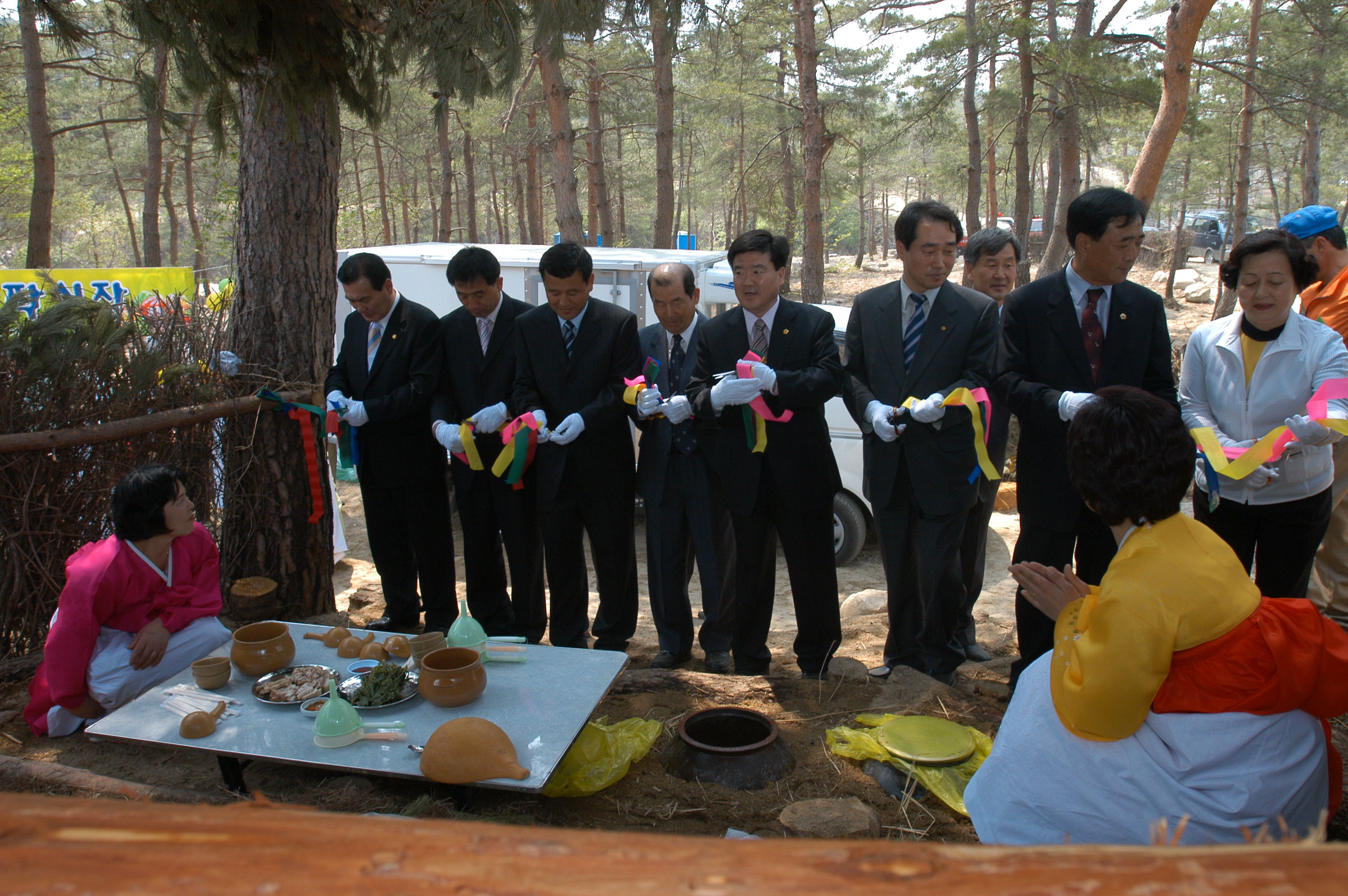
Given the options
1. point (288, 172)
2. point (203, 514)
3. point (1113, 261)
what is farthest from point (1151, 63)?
point (203, 514)

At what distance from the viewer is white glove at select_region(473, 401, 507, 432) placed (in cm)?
384

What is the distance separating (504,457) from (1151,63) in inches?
453

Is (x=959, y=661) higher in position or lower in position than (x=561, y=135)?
lower

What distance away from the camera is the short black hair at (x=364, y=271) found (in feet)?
13.3

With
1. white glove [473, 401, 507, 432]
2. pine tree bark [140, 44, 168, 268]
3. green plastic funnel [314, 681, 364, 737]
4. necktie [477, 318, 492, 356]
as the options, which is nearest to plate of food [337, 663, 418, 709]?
green plastic funnel [314, 681, 364, 737]

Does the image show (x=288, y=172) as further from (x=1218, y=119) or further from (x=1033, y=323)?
(x=1218, y=119)

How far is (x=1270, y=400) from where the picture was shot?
3.09m

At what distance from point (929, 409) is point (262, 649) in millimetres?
2541

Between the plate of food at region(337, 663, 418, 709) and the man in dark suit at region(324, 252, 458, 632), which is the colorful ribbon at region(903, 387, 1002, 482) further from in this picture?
the man in dark suit at region(324, 252, 458, 632)

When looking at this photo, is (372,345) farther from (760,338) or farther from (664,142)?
(664,142)

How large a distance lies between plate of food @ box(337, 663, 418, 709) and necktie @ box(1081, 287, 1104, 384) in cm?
272

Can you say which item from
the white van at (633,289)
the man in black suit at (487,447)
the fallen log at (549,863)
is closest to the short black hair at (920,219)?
the white van at (633,289)

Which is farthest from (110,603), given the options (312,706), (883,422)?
(883,422)

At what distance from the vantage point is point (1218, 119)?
909 inches
